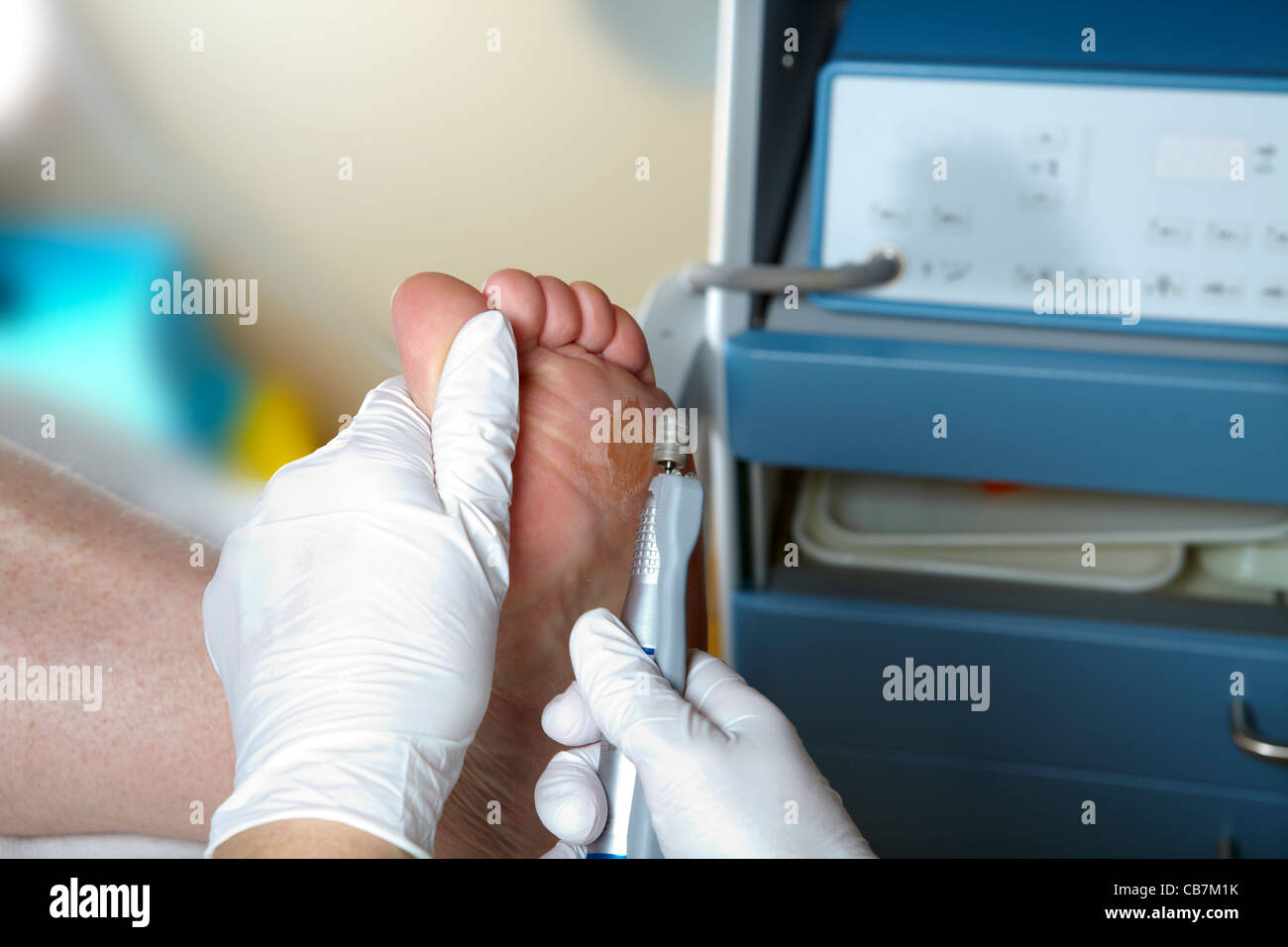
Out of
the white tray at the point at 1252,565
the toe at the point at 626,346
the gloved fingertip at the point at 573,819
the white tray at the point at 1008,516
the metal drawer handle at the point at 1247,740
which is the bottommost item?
the metal drawer handle at the point at 1247,740

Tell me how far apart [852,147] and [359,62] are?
0.80m

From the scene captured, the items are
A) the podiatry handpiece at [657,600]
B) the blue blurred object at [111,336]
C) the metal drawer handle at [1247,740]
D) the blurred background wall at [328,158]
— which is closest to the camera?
the podiatry handpiece at [657,600]

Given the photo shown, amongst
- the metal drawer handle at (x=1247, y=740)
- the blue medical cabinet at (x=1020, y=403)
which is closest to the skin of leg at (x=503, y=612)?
the blue medical cabinet at (x=1020, y=403)

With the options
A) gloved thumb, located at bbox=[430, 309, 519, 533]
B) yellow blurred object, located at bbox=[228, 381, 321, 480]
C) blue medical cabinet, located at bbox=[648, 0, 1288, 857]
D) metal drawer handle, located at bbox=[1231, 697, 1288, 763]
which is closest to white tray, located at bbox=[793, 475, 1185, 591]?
blue medical cabinet, located at bbox=[648, 0, 1288, 857]

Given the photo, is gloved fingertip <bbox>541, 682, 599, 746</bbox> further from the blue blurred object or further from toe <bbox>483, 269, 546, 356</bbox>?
the blue blurred object

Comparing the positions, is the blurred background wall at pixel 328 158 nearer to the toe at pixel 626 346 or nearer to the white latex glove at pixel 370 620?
the toe at pixel 626 346

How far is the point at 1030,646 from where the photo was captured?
0.80 meters

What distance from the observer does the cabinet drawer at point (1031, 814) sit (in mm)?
829

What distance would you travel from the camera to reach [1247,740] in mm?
763

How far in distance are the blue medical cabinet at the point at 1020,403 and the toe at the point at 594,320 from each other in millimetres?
52

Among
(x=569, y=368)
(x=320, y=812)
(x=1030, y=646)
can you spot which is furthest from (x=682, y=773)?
(x=1030, y=646)

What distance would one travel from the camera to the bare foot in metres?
0.63

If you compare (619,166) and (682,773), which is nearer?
(682,773)
